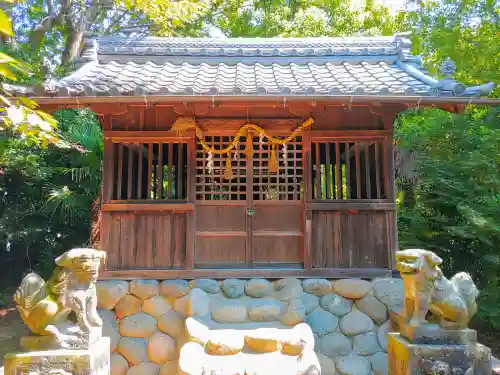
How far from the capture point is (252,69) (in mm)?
7562

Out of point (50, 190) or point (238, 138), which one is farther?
point (50, 190)

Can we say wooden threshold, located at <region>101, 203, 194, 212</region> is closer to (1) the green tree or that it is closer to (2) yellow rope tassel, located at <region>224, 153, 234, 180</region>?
(2) yellow rope tassel, located at <region>224, 153, 234, 180</region>

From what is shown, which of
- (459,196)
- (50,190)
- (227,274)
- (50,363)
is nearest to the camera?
(50,363)

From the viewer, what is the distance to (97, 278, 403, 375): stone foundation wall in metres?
5.84

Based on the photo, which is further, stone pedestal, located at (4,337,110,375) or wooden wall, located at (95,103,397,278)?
wooden wall, located at (95,103,397,278)

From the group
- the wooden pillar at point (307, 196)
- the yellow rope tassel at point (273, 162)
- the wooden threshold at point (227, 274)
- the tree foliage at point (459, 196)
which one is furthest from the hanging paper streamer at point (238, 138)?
the tree foliage at point (459, 196)

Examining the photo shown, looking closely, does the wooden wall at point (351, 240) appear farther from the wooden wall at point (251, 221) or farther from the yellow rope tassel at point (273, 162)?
the yellow rope tassel at point (273, 162)

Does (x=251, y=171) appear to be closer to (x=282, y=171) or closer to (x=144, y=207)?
(x=282, y=171)

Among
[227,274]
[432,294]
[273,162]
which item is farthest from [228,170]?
[432,294]

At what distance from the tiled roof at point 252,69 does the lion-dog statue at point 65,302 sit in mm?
2280

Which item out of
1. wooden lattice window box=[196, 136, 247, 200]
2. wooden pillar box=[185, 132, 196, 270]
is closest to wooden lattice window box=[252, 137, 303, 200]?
wooden lattice window box=[196, 136, 247, 200]

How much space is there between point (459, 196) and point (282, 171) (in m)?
4.35

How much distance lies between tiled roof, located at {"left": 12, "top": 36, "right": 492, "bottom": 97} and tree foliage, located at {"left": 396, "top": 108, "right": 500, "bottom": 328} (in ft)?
9.50

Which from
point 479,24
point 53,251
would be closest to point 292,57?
point 53,251
